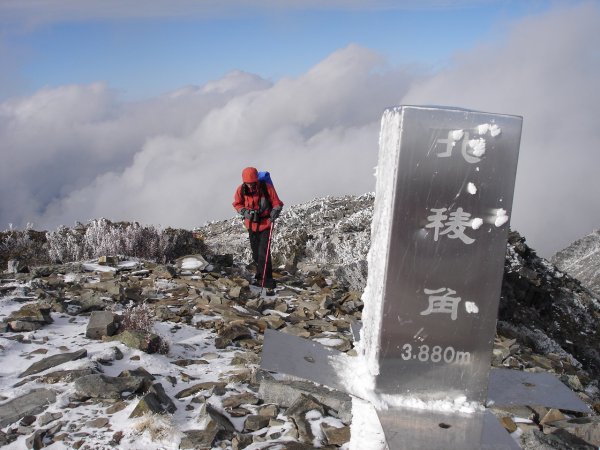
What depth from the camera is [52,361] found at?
195 inches

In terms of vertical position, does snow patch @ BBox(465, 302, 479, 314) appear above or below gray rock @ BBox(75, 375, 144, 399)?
above

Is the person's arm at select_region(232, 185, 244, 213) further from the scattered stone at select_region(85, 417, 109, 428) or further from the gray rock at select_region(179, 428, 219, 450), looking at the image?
the gray rock at select_region(179, 428, 219, 450)

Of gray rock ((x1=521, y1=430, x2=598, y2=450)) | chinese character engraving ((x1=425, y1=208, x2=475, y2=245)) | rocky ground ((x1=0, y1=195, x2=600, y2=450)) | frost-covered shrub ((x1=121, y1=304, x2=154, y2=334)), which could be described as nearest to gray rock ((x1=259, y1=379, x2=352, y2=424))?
rocky ground ((x1=0, y1=195, x2=600, y2=450))

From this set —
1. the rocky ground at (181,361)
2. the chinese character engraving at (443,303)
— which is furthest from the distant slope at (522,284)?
the chinese character engraving at (443,303)

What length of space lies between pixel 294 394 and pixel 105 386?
1.70 meters

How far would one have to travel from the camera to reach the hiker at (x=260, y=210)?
9262 millimetres

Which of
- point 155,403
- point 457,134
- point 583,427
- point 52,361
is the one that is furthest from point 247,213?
point 457,134

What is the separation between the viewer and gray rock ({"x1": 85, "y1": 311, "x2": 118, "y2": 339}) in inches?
224

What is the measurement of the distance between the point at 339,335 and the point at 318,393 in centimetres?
216

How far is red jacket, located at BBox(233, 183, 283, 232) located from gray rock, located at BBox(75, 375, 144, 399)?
5.11 m

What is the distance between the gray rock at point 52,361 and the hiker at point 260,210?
14.4 ft

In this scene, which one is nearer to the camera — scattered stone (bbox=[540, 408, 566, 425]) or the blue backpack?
scattered stone (bbox=[540, 408, 566, 425])

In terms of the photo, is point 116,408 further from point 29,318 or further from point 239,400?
point 29,318

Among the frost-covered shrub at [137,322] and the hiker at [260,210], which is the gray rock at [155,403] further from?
the hiker at [260,210]
